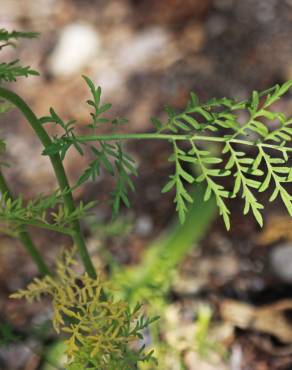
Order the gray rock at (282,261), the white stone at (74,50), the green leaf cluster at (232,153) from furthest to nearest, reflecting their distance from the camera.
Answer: the white stone at (74,50) < the gray rock at (282,261) < the green leaf cluster at (232,153)

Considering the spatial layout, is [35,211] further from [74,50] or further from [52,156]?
[74,50]

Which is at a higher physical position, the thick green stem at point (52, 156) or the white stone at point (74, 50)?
the white stone at point (74, 50)

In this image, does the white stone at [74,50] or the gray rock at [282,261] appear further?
the white stone at [74,50]

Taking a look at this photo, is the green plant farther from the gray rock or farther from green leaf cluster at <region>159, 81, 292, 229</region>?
the gray rock

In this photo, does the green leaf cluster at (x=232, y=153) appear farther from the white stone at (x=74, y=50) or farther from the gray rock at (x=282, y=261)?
the white stone at (x=74, y=50)

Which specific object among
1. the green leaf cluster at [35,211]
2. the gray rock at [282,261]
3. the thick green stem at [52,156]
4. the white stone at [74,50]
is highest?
the white stone at [74,50]

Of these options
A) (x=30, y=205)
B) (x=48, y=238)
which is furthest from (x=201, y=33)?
(x=30, y=205)

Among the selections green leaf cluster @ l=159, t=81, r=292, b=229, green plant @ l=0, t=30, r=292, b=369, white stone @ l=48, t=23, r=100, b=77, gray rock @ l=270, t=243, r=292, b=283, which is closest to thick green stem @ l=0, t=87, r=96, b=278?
green plant @ l=0, t=30, r=292, b=369

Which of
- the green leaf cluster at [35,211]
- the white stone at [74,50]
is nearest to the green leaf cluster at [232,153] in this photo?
the green leaf cluster at [35,211]

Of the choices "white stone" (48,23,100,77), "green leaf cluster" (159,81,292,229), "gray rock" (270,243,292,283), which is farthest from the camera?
"white stone" (48,23,100,77)

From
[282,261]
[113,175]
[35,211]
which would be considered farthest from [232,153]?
[282,261]

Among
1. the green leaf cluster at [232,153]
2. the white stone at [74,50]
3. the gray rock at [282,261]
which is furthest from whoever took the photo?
the white stone at [74,50]
